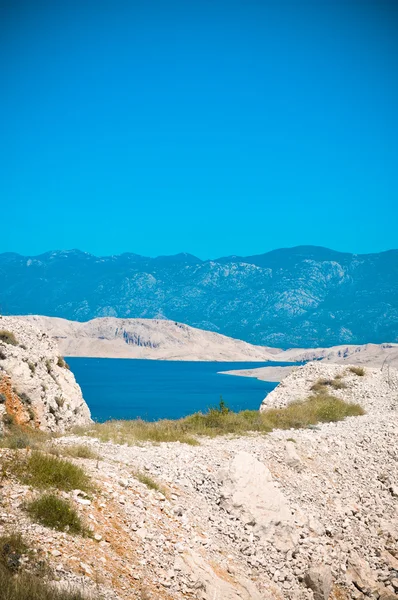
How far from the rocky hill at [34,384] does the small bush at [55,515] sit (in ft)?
24.3

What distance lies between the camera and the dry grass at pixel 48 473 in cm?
858

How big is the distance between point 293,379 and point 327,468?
46.4 ft

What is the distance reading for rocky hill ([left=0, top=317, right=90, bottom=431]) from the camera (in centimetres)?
1577

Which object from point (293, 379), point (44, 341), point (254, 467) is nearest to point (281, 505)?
point (254, 467)

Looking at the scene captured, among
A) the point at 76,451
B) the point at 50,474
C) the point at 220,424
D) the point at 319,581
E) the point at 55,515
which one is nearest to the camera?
the point at 55,515

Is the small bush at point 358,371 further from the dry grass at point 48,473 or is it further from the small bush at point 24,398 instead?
the dry grass at point 48,473

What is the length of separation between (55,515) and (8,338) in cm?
1143

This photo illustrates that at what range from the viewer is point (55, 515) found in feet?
25.3

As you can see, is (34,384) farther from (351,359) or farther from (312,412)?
(351,359)

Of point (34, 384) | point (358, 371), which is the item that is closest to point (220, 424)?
point (34, 384)

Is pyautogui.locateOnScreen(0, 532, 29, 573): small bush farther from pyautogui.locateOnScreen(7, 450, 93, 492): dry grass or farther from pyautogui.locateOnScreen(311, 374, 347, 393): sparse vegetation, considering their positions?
pyautogui.locateOnScreen(311, 374, 347, 393): sparse vegetation

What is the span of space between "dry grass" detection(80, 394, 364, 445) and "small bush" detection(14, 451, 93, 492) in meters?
4.52

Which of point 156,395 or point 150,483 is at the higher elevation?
point 150,483

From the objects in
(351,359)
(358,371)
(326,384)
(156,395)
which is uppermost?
(358,371)
